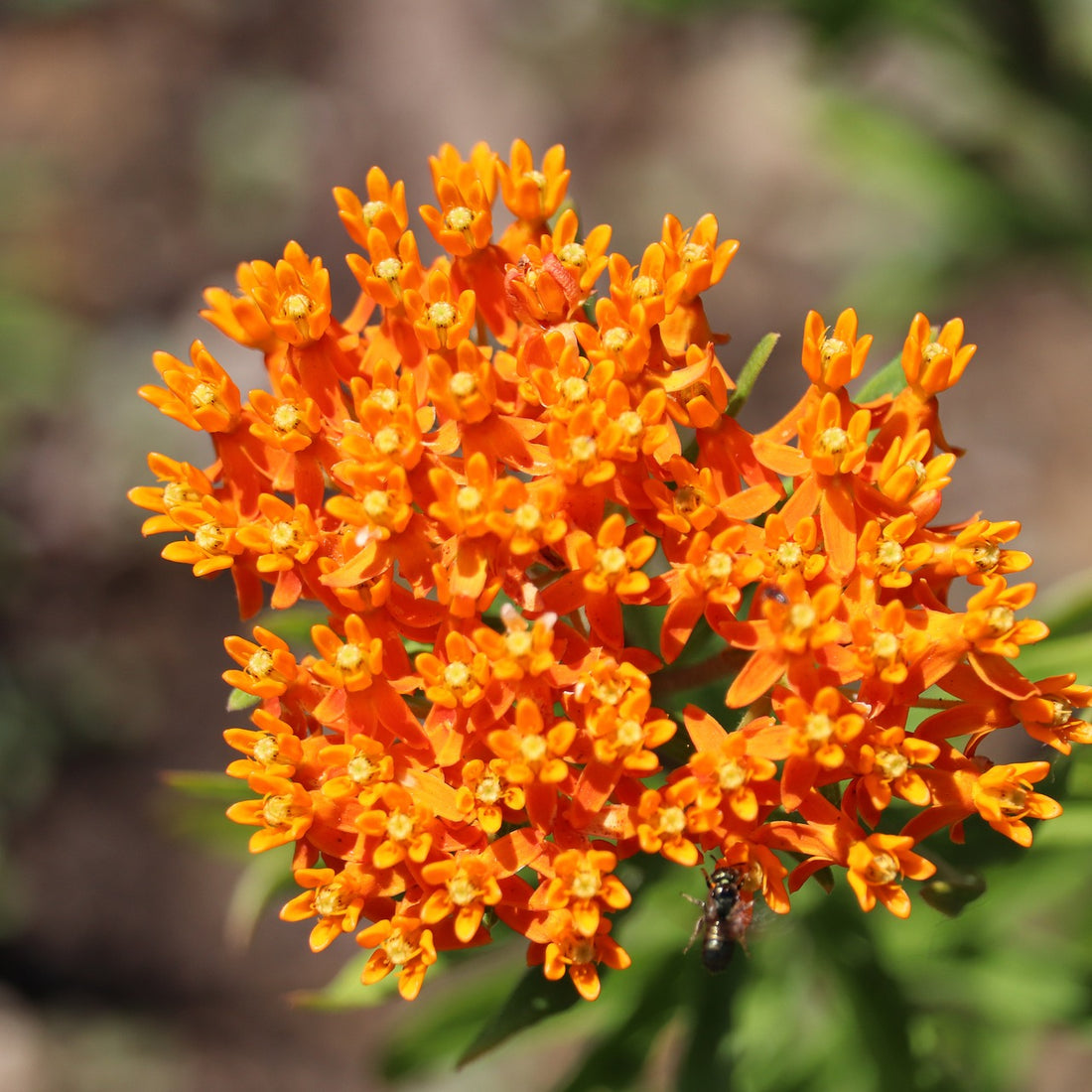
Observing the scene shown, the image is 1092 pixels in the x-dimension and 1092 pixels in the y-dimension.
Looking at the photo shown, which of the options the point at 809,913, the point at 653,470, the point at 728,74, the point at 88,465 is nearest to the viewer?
the point at 653,470

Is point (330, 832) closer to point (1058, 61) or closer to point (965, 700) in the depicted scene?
point (965, 700)

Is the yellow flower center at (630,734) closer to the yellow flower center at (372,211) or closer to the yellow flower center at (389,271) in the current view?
the yellow flower center at (389,271)

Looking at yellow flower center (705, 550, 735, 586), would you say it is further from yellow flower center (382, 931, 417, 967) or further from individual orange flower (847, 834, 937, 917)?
yellow flower center (382, 931, 417, 967)

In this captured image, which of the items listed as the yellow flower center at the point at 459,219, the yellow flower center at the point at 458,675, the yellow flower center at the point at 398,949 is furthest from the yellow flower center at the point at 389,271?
the yellow flower center at the point at 398,949

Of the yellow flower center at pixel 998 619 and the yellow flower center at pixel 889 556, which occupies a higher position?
the yellow flower center at pixel 889 556

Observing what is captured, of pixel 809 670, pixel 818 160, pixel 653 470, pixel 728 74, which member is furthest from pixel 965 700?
pixel 728 74

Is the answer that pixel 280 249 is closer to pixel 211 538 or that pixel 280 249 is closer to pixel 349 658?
pixel 211 538
